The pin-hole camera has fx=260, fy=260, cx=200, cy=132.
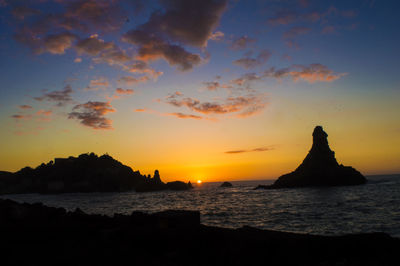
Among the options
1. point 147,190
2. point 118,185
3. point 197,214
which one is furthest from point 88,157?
point 197,214

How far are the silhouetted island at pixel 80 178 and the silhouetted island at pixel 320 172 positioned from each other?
8821 centimetres

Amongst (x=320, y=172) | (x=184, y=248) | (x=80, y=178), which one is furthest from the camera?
(x=80, y=178)

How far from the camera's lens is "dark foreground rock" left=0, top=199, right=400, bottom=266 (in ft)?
31.3

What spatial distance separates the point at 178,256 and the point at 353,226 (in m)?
19.8

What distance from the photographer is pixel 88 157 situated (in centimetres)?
18762

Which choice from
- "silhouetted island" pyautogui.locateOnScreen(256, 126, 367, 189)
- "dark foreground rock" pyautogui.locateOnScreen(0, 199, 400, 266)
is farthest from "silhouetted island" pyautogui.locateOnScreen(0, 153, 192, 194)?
"dark foreground rock" pyautogui.locateOnScreen(0, 199, 400, 266)

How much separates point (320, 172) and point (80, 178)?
470 ft

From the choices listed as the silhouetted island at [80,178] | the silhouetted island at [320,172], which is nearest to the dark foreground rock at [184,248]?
the silhouetted island at [320,172]

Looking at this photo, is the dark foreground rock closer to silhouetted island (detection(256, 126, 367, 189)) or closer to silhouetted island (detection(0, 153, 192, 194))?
silhouetted island (detection(256, 126, 367, 189))

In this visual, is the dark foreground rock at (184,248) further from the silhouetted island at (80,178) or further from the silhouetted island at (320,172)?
the silhouetted island at (80,178)

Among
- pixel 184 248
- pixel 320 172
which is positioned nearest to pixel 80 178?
pixel 320 172

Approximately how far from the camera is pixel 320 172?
117125 mm

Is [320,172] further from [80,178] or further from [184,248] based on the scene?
[80,178]

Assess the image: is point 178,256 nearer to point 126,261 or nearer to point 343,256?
point 126,261
